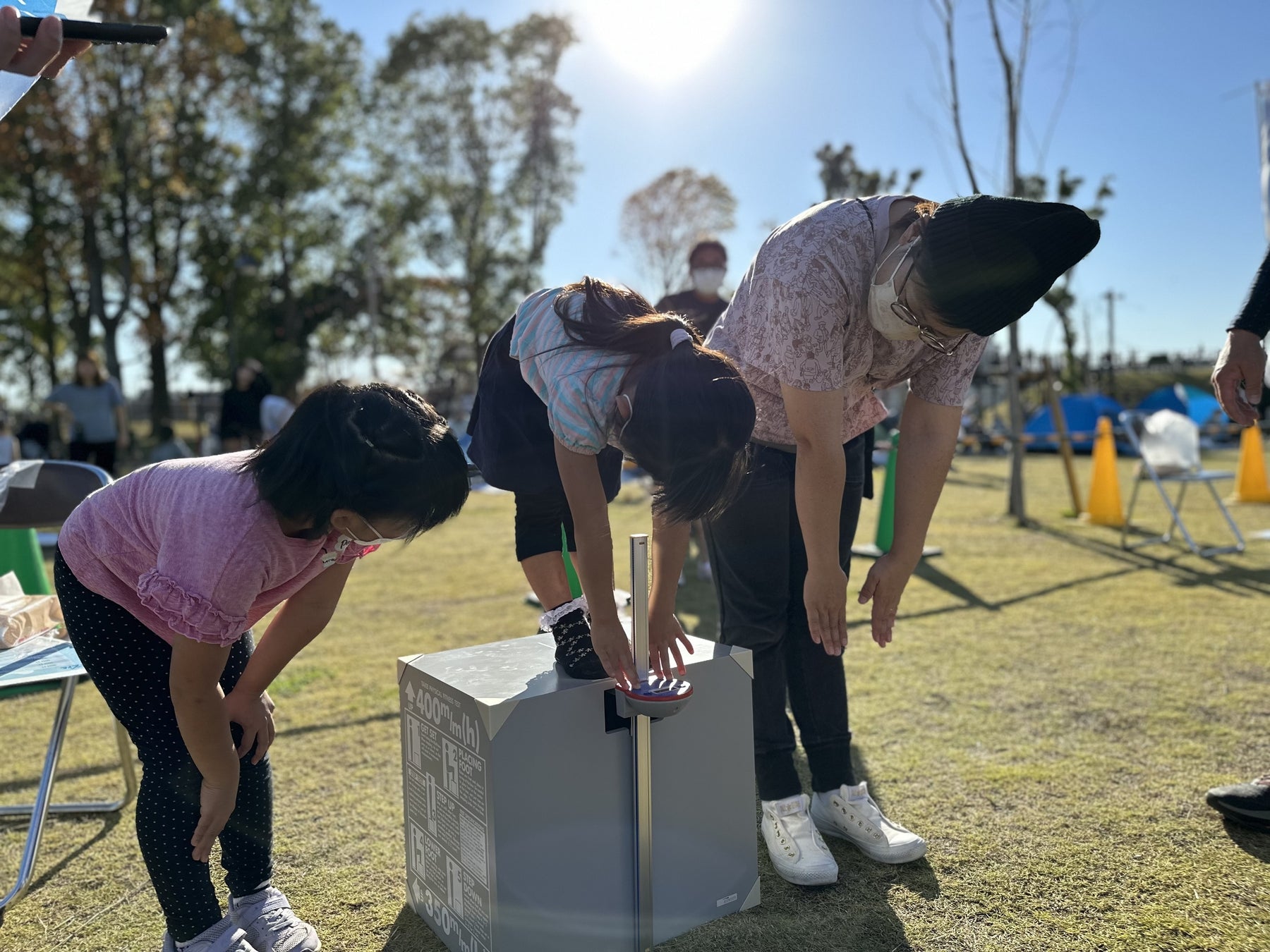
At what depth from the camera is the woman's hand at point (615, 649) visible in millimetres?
1434

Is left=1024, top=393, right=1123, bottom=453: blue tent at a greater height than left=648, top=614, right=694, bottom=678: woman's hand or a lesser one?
greater

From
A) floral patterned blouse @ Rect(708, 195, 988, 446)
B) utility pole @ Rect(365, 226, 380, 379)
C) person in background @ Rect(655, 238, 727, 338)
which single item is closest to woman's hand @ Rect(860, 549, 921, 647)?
floral patterned blouse @ Rect(708, 195, 988, 446)

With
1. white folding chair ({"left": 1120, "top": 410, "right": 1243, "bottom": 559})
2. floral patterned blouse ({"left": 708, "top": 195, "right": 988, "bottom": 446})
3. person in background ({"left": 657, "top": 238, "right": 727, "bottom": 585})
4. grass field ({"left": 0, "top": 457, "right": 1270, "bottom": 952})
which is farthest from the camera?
white folding chair ({"left": 1120, "top": 410, "right": 1243, "bottom": 559})

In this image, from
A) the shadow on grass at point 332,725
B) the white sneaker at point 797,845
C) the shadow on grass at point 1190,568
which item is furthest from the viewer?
the shadow on grass at point 1190,568

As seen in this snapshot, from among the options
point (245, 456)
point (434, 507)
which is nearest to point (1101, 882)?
point (434, 507)

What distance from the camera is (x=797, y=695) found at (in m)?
1.99

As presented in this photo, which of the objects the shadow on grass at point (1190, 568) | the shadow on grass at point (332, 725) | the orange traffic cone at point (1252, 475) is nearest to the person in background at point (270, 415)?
the shadow on grass at point (332, 725)

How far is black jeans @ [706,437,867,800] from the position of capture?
72.4 inches

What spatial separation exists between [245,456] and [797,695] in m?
1.31

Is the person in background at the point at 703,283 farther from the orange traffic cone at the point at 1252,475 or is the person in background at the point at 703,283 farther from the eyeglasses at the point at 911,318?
the orange traffic cone at the point at 1252,475

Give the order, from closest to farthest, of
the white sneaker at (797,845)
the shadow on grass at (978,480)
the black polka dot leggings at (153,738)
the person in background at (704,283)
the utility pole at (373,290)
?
the black polka dot leggings at (153,738), the white sneaker at (797,845), the person in background at (704,283), the shadow on grass at (978,480), the utility pole at (373,290)

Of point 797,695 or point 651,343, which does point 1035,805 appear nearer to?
point 797,695

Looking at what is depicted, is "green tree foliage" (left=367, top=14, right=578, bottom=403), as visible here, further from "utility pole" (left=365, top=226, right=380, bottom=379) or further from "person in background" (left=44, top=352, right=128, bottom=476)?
"person in background" (left=44, top=352, right=128, bottom=476)

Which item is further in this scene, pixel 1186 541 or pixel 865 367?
pixel 1186 541
